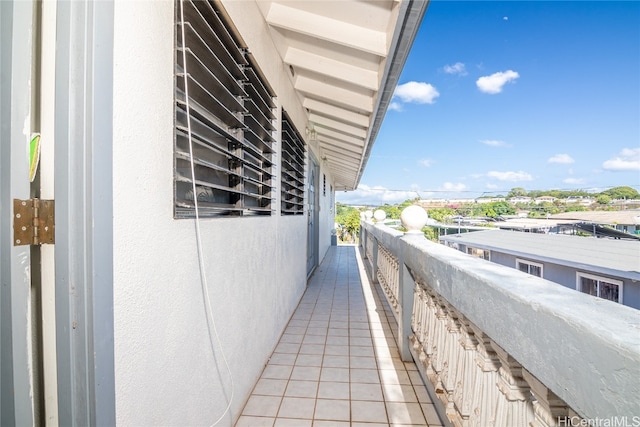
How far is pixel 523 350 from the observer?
0.82m

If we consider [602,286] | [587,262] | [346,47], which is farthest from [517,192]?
[346,47]

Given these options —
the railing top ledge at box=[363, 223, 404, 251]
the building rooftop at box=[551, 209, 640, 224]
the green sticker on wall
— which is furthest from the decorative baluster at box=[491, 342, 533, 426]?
the building rooftop at box=[551, 209, 640, 224]

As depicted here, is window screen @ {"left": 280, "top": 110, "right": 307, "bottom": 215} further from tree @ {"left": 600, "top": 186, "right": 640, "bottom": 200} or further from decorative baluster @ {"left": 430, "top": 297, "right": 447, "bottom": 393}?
tree @ {"left": 600, "top": 186, "right": 640, "bottom": 200}

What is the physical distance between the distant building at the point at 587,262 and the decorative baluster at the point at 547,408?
11.7 ft

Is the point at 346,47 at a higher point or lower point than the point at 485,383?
higher

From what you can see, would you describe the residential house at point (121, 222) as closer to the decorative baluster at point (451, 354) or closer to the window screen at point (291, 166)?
the decorative baluster at point (451, 354)

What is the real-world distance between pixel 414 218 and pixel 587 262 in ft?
12.6

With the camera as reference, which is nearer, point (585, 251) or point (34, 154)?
point (34, 154)

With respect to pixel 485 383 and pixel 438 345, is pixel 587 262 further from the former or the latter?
pixel 485 383

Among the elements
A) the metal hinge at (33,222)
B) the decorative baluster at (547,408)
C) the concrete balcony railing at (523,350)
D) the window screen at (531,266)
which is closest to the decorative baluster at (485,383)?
the concrete balcony railing at (523,350)

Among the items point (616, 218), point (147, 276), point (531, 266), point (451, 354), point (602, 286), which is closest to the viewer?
point (147, 276)

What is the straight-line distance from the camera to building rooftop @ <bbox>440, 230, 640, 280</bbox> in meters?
4.10

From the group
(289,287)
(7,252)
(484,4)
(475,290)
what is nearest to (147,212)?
(7,252)

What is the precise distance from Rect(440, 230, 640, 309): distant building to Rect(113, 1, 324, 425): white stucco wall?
380cm
